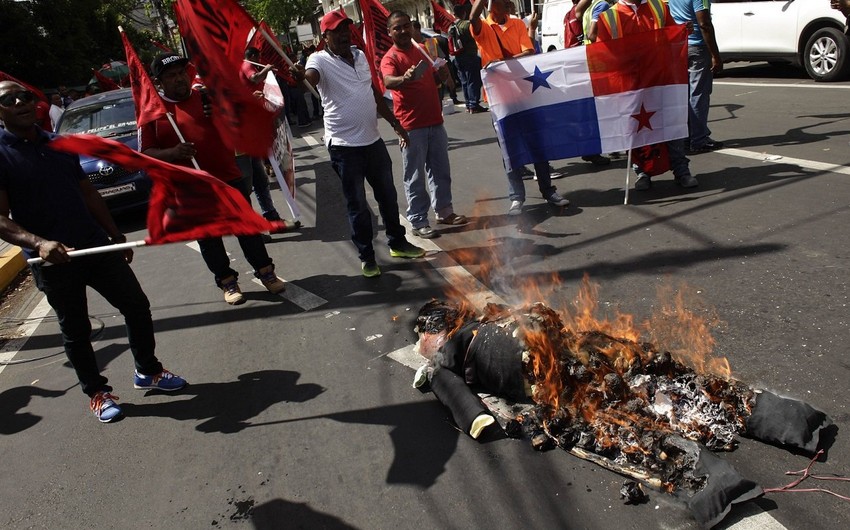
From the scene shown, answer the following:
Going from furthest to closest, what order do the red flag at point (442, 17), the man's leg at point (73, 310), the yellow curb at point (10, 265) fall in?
the red flag at point (442, 17)
the yellow curb at point (10, 265)
the man's leg at point (73, 310)

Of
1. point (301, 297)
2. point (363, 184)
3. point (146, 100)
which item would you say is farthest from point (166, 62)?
point (301, 297)

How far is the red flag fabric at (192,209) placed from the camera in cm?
344

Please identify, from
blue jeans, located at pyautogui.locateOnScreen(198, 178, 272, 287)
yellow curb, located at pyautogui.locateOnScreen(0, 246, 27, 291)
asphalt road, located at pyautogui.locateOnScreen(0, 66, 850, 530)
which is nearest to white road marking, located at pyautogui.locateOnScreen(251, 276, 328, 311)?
asphalt road, located at pyautogui.locateOnScreen(0, 66, 850, 530)

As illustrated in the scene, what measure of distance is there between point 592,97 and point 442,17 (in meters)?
6.34

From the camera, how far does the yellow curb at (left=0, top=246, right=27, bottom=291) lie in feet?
25.0

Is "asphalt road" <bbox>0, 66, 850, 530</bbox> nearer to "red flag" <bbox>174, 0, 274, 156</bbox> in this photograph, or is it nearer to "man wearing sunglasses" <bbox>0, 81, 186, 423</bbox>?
"man wearing sunglasses" <bbox>0, 81, 186, 423</bbox>

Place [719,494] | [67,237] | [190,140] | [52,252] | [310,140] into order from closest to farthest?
[719,494] → [52,252] → [67,237] → [190,140] → [310,140]

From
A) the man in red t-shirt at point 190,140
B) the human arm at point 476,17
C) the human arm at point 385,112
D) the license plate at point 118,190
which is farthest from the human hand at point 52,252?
the license plate at point 118,190

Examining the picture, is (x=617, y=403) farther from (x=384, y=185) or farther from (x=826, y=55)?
(x=826, y=55)

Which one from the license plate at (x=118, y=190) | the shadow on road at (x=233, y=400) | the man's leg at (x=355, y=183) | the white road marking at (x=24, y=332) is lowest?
the white road marking at (x=24, y=332)

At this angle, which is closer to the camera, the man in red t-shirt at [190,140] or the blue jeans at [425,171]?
the man in red t-shirt at [190,140]

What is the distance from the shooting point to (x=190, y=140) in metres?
5.04

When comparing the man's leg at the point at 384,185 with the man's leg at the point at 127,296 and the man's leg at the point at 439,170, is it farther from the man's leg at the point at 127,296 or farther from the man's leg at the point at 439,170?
the man's leg at the point at 127,296

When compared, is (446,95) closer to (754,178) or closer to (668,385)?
(754,178)
